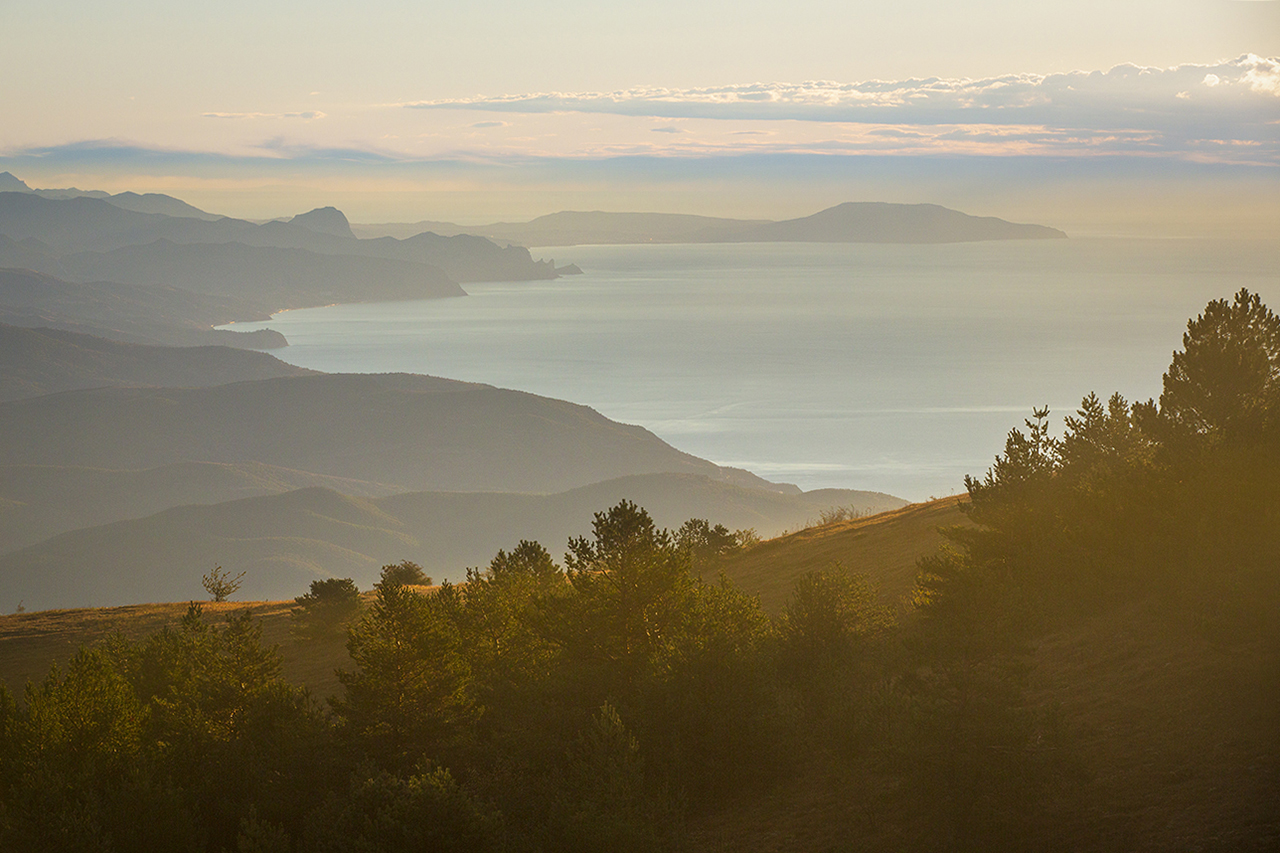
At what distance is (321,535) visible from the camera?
167 meters

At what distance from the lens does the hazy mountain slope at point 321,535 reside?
151m

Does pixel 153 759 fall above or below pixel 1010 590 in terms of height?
below

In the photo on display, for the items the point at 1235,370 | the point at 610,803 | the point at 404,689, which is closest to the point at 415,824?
the point at 610,803

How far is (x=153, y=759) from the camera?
60.0 feet

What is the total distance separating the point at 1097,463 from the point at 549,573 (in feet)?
52.4

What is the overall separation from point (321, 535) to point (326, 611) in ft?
442

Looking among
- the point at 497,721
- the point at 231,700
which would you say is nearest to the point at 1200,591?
the point at 497,721

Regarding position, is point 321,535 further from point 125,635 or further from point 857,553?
point 857,553

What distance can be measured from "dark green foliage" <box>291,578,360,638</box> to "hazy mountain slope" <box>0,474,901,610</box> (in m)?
101

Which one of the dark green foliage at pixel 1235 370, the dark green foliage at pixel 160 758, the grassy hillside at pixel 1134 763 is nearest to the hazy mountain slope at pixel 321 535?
the dark green foliage at pixel 160 758

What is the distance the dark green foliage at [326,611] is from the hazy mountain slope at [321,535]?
101 m

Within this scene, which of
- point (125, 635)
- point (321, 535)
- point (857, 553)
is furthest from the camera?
point (321, 535)

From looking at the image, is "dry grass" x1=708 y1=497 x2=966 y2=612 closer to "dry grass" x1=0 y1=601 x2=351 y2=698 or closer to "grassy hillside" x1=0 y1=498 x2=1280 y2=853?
"grassy hillside" x1=0 y1=498 x2=1280 y2=853

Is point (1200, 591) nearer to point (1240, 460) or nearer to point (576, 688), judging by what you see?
A: point (1240, 460)
